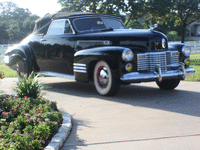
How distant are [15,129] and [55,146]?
32.3 inches

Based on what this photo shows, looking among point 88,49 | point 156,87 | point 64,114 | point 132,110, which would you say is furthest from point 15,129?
point 156,87

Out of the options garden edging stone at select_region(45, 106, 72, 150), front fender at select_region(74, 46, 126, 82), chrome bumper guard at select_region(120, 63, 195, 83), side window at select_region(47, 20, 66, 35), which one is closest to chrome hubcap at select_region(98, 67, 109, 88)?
front fender at select_region(74, 46, 126, 82)

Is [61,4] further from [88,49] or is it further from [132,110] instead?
[132,110]

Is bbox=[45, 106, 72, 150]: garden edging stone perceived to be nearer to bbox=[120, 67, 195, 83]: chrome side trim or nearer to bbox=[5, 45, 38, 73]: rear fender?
bbox=[120, 67, 195, 83]: chrome side trim

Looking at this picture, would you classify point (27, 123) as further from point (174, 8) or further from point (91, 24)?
point (174, 8)

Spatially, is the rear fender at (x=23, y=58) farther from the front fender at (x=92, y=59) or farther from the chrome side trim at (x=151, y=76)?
the chrome side trim at (x=151, y=76)

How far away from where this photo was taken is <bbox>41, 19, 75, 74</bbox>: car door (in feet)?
26.5

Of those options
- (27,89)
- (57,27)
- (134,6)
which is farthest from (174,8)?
(27,89)

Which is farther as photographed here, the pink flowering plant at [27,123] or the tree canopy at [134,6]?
the tree canopy at [134,6]

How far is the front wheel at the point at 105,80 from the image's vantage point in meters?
6.83

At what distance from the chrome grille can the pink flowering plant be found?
7.34 feet

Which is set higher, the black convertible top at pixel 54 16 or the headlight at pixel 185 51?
the black convertible top at pixel 54 16

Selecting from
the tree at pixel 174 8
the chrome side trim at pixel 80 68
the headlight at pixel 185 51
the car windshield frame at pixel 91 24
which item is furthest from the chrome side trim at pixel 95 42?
the tree at pixel 174 8

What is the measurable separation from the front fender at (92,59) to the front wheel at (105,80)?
5.4 inches
